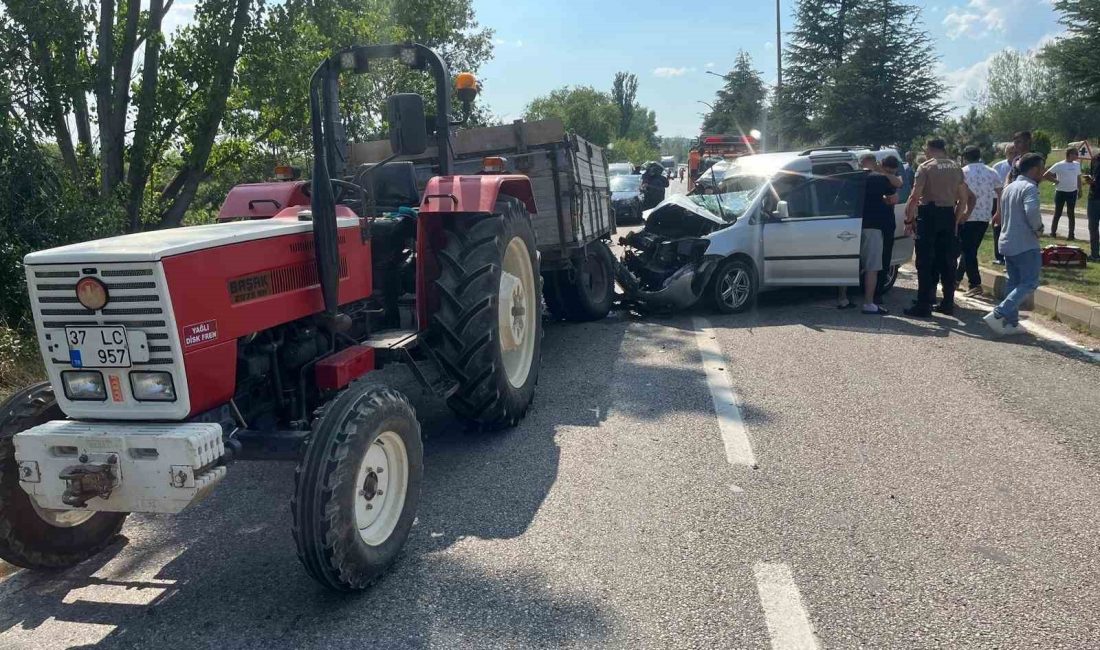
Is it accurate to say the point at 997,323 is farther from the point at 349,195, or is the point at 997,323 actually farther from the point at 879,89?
the point at 879,89

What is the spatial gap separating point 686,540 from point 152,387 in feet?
8.17

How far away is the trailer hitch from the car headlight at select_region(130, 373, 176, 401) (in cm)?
28

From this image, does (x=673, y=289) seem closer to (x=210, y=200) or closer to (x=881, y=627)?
(x=881, y=627)

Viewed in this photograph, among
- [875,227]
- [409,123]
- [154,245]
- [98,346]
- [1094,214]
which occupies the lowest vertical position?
[1094,214]

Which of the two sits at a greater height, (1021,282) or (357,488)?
(357,488)

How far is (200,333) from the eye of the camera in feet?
11.3

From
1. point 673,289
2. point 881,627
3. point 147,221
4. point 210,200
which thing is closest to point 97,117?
point 147,221

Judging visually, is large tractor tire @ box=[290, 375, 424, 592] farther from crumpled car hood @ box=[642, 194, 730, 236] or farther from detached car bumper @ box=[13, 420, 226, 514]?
crumpled car hood @ box=[642, 194, 730, 236]

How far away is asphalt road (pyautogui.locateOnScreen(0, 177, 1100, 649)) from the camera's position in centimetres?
338

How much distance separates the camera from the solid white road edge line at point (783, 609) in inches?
128

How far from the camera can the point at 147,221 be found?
11.1 m

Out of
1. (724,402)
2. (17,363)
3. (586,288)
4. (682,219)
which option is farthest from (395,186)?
(682,219)

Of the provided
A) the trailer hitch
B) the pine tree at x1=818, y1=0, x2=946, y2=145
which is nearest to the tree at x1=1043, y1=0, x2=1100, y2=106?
the pine tree at x1=818, y1=0, x2=946, y2=145

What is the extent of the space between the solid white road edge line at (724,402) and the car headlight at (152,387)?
3198mm
